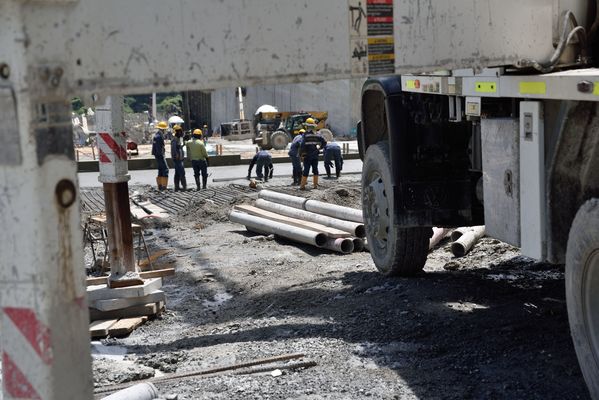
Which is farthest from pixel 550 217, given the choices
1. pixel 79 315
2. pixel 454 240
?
pixel 454 240

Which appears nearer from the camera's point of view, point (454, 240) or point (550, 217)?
point (550, 217)

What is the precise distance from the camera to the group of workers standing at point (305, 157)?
21.4 m

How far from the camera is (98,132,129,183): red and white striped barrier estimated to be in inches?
372

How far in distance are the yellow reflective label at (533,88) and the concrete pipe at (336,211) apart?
20.2ft

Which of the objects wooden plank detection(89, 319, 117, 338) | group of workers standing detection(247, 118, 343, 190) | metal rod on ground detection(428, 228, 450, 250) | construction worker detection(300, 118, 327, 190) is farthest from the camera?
group of workers standing detection(247, 118, 343, 190)

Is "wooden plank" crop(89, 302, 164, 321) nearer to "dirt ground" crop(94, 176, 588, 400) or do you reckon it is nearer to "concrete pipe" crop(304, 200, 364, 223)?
"dirt ground" crop(94, 176, 588, 400)

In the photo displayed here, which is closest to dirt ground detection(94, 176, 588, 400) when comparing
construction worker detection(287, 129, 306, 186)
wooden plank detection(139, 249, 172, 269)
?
wooden plank detection(139, 249, 172, 269)

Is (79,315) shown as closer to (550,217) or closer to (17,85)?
(17,85)

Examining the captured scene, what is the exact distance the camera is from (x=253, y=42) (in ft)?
14.8

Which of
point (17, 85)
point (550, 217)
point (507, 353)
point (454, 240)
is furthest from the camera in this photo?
→ point (454, 240)

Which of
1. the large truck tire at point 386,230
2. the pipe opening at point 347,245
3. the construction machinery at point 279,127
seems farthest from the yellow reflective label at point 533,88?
the construction machinery at point 279,127

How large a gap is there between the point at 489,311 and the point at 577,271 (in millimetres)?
2567

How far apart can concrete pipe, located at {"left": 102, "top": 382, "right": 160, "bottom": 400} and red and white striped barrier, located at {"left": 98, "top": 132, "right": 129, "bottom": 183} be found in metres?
3.59

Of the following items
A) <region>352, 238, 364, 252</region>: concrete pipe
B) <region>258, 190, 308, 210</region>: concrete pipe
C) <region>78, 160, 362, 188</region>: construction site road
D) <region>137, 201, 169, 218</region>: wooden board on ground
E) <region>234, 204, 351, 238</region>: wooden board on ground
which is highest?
<region>258, 190, 308, 210</region>: concrete pipe
